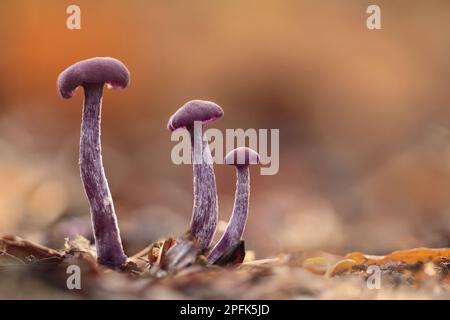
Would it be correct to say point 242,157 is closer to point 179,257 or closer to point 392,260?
point 179,257

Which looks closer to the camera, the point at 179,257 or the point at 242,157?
the point at 179,257

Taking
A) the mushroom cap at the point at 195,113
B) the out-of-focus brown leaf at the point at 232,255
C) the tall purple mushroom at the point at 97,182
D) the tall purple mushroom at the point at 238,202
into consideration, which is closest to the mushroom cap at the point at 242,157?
the tall purple mushroom at the point at 238,202

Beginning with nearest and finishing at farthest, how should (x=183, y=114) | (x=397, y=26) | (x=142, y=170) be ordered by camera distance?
1. (x=183, y=114)
2. (x=397, y=26)
3. (x=142, y=170)

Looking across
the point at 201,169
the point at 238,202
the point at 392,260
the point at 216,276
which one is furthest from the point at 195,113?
the point at 392,260

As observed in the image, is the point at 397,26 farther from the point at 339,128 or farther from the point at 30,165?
the point at 30,165

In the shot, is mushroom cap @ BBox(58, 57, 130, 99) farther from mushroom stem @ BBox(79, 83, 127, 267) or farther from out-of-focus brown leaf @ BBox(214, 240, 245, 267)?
out-of-focus brown leaf @ BBox(214, 240, 245, 267)

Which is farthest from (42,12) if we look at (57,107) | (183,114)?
(183,114)

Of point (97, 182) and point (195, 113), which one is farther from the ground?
point (195, 113)
